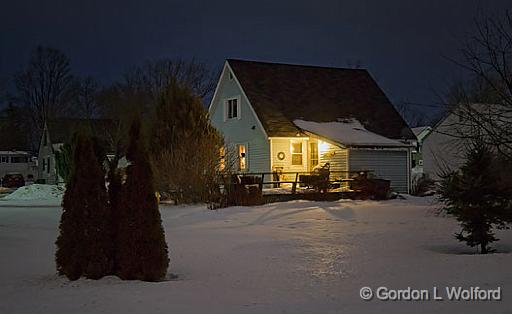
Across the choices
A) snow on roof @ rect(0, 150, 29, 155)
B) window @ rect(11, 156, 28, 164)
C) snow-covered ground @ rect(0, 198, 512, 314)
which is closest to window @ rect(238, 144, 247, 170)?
snow-covered ground @ rect(0, 198, 512, 314)

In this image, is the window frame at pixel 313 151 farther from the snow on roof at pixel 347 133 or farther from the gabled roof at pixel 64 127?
the gabled roof at pixel 64 127

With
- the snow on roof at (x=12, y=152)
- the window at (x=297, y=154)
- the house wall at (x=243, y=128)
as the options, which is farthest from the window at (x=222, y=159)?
the snow on roof at (x=12, y=152)

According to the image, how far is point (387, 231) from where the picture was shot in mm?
14500

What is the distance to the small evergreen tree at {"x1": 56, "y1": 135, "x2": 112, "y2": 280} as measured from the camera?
8.41 metres

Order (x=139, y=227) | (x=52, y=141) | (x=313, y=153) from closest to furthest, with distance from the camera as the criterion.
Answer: (x=139, y=227) < (x=313, y=153) < (x=52, y=141)

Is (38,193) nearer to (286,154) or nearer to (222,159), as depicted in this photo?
(222,159)

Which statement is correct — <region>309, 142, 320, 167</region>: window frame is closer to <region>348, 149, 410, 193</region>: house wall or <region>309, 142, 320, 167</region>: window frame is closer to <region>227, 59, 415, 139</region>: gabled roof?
<region>227, 59, 415, 139</region>: gabled roof

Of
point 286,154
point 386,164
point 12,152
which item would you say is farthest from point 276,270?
point 12,152

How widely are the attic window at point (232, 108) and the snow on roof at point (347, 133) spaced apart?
12.0ft

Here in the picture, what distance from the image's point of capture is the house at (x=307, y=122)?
27.8 meters

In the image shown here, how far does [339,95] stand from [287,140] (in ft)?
17.9

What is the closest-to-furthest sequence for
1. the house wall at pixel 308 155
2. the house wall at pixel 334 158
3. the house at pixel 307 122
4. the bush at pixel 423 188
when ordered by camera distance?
the house wall at pixel 334 158, the house wall at pixel 308 155, the house at pixel 307 122, the bush at pixel 423 188

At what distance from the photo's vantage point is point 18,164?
67.5m

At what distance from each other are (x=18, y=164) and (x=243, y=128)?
45483mm
